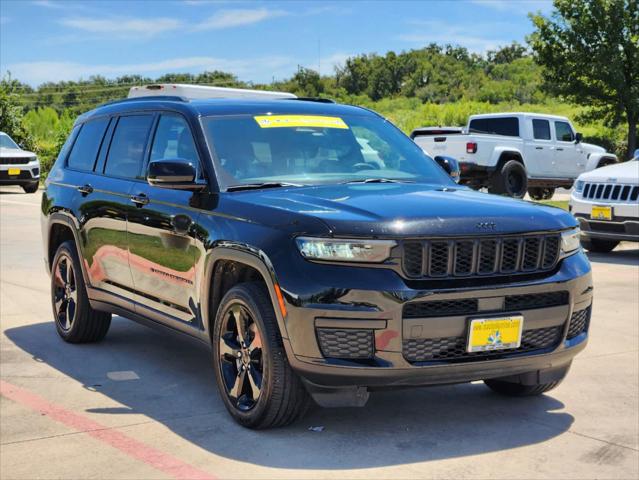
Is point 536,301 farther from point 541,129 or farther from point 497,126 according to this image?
point 541,129

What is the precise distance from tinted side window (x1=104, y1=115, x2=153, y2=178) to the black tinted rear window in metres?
15.1

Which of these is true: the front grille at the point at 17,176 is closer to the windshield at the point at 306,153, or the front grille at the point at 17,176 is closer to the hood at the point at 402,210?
the windshield at the point at 306,153

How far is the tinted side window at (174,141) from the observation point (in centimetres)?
577

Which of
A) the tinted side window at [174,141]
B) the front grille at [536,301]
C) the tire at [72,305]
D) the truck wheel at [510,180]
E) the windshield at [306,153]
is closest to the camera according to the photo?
the front grille at [536,301]

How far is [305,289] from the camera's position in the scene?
4492 millimetres

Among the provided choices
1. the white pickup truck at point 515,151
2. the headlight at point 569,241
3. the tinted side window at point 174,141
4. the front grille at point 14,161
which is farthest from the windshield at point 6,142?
the headlight at point 569,241

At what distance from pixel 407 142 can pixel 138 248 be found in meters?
1.88

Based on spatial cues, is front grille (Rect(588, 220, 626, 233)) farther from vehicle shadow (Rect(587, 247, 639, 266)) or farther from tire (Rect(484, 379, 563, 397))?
tire (Rect(484, 379, 563, 397))

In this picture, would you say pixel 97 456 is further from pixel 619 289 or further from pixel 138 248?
pixel 619 289

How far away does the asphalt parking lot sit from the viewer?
448 cm

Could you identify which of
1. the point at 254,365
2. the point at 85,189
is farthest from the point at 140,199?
the point at 254,365

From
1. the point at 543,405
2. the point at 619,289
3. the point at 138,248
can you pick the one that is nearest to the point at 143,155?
the point at 138,248

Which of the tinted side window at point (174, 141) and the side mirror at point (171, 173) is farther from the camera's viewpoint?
the tinted side window at point (174, 141)

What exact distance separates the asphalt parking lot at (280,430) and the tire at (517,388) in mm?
54
